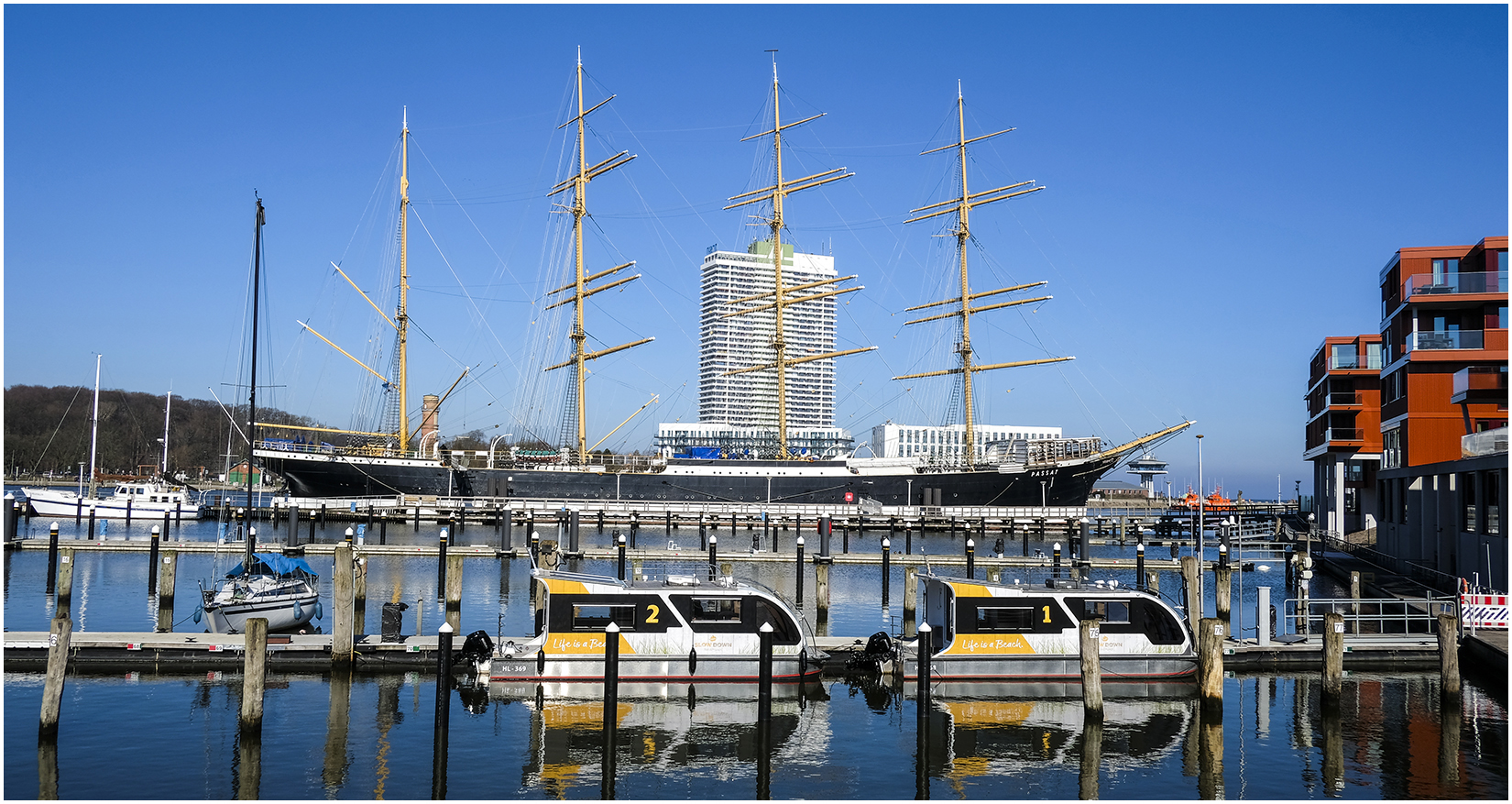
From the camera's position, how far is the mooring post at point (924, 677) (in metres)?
16.4

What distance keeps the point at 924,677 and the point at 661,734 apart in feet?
14.4

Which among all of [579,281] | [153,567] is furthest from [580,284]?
[153,567]

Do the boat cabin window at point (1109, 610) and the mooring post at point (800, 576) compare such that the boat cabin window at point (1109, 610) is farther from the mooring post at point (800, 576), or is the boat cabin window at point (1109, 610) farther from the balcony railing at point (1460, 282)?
the balcony railing at point (1460, 282)

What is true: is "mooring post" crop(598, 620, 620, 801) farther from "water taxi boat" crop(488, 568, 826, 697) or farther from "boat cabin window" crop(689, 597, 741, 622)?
"boat cabin window" crop(689, 597, 741, 622)

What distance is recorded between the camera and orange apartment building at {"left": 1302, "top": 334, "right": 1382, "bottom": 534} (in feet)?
177

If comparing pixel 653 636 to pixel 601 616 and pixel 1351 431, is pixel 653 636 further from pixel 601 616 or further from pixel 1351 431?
pixel 1351 431

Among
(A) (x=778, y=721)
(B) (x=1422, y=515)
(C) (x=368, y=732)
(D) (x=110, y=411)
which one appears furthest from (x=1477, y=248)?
(D) (x=110, y=411)

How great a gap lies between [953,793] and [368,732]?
9.15 meters

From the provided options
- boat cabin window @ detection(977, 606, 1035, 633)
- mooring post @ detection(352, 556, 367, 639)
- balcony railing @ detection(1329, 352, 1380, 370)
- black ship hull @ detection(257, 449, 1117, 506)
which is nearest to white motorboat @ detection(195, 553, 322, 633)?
mooring post @ detection(352, 556, 367, 639)

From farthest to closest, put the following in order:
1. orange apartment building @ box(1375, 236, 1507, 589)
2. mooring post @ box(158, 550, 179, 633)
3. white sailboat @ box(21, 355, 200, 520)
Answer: white sailboat @ box(21, 355, 200, 520)
orange apartment building @ box(1375, 236, 1507, 589)
mooring post @ box(158, 550, 179, 633)

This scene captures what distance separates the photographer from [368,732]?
1753cm

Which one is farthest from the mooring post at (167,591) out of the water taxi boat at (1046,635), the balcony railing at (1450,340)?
the balcony railing at (1450,340)

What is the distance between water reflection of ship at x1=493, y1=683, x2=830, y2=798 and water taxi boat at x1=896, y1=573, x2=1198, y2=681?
9.20 ft

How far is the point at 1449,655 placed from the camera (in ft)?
62.6
